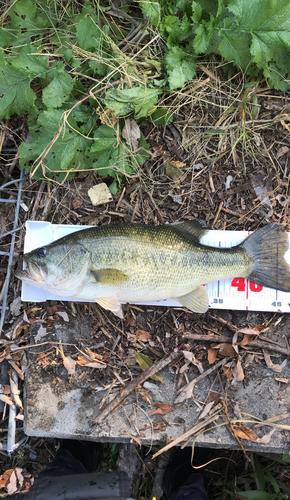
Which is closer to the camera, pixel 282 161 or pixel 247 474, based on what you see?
pixel 282 161

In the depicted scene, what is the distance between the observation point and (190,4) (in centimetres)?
299

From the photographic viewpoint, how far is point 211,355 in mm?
3248

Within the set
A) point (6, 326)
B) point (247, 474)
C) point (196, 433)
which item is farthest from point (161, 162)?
point (247, 474)

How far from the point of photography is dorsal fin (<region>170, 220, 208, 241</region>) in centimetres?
309

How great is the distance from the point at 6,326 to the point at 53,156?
6.17ft

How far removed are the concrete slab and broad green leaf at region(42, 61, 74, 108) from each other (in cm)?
228

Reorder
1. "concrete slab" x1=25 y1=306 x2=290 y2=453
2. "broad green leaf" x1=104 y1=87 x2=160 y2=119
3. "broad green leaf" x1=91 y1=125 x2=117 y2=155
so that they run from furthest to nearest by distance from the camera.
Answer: "concrete slab" x1=25 y1=306 x2=290 y2=453 → "broad green leaf" x1=91 y1=125 x2=117 y2=155 → "broad green leaf" x1=104 y1=87 x2=160 y2=119

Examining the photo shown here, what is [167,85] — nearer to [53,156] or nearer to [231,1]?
[231,1]

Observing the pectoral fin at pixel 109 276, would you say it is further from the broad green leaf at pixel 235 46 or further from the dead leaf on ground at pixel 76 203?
the broad green leaf at pixel 235 46

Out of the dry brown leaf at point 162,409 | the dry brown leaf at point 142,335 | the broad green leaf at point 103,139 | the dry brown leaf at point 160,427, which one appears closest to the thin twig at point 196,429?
the dry brown leaf at point 160,427

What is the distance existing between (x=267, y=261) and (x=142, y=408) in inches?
76.8

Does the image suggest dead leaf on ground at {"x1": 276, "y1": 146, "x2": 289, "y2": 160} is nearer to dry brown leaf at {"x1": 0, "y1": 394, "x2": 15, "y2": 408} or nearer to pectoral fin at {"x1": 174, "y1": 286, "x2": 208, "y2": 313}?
pectoral fin at {"x1": 174, "y1": 286, "x2": 208, "y2": 313}

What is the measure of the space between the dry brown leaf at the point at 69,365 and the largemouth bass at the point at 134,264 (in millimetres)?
799

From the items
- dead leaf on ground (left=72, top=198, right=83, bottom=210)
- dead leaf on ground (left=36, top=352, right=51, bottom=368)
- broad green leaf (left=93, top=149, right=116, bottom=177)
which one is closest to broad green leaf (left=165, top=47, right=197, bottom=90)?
broad green leaf (left=93, top=149, right=116, bottom=177)
